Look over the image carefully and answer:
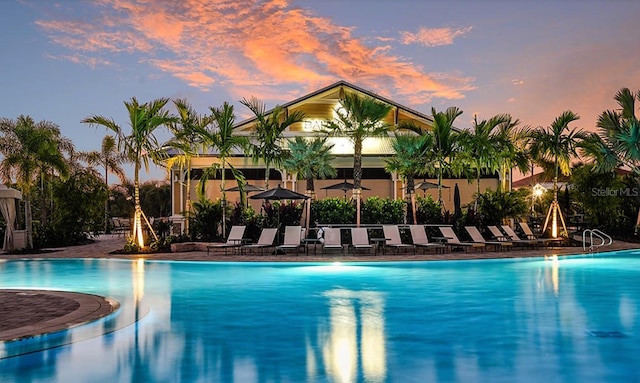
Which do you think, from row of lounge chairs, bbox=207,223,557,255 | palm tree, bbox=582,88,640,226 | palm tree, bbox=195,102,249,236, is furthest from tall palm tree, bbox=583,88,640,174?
palm tree, bbox=195,102,249,236

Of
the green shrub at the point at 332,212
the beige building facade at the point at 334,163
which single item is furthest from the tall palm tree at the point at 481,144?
the beige building facade at the point at 334,163

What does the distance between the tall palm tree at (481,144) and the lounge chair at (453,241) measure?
295cm

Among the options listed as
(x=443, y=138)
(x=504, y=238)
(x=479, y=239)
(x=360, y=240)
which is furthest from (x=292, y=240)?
(x=504, y=238)

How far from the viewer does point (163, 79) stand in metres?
27.8

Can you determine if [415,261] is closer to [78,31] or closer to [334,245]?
[334,245]

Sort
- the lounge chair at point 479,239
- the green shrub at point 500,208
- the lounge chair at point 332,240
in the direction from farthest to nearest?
the green shrub at point 500,208 < the lounge chair at point 479,239 < the lounge chair at point 332,240

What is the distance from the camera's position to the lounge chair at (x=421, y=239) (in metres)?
17.6

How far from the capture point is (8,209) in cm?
1950

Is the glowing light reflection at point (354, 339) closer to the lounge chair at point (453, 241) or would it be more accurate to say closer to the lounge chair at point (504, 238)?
the lounge chair at point (453, 241)

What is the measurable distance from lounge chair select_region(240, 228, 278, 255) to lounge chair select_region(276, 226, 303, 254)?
1.14 feet

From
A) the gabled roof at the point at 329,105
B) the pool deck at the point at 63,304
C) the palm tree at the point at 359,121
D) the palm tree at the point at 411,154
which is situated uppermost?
the gabled roof at the point at 329,105

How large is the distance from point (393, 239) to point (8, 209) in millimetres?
12951

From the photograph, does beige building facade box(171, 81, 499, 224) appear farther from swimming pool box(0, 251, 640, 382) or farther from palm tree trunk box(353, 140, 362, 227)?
swimming pool box(0, 251, 640, 382)

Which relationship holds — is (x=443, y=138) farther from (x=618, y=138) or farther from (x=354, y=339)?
(x=354, y=339)
